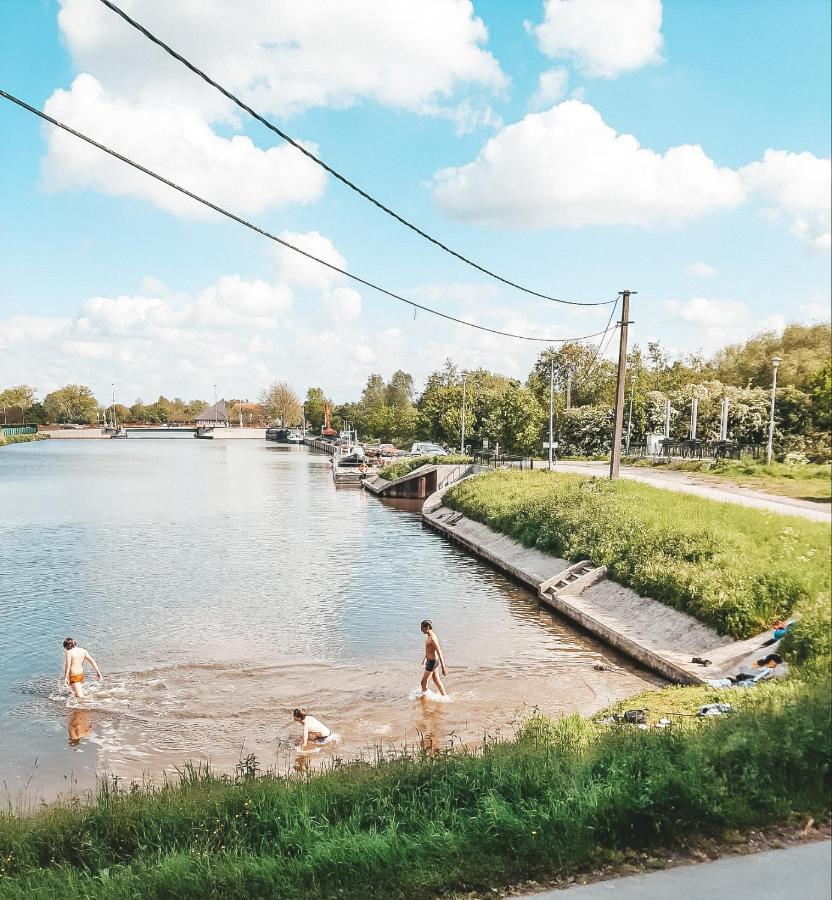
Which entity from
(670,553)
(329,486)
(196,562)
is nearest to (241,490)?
(329,486)

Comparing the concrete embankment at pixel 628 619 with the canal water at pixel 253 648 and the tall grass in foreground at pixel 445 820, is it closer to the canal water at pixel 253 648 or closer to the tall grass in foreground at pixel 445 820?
the canal water at pixel 253 648

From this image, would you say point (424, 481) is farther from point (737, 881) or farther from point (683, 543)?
point (737, 881)

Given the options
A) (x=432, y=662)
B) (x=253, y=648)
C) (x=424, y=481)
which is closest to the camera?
(x=432, y=662)

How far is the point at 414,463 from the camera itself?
71.5 m

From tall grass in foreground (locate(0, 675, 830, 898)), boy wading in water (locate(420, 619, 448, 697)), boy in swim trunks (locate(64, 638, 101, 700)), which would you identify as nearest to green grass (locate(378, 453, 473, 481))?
boy wading in water (locate(420, 619, 448, 697))

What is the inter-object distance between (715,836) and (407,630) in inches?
696

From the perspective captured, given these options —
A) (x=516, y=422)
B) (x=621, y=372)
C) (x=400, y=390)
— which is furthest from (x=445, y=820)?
(x=400, y=390)

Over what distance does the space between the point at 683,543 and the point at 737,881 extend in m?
16.4

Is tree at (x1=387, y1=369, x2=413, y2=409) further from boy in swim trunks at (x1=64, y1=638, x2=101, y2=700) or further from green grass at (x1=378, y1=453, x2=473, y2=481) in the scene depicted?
boy in swim trunks at (x1=64, y1=638, x2=101, y2=700)

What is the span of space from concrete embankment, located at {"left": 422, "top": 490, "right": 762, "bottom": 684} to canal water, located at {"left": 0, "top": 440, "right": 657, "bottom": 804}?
743 mm

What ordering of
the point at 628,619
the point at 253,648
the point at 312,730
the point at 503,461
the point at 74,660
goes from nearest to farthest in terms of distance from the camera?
the point at 312,730 → the point at 74,660 → the point at 253,648 → the point at 628,619 → the point at 503,461

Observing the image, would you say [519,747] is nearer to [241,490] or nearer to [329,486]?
[241,490]

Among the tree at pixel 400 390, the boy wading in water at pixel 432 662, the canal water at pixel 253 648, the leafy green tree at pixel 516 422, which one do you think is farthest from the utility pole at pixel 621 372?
the tree at pixel 400 390

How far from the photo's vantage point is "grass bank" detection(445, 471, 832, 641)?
6297 mm
